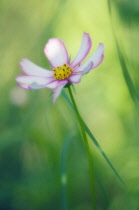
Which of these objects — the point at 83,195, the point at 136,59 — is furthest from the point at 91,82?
the point at 83,195

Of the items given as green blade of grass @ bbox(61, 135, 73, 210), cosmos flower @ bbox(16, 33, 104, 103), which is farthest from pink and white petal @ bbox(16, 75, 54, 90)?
green blade of grass @ bbox(61, 135, 73, 210)

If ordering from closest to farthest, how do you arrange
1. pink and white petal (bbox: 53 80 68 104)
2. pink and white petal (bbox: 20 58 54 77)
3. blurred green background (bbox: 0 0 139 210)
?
pink and white petal (bbox: 53 80 68 104) → pink and white petal (bbox: 20 58 54 77) → blurred green background (bbox: 0 0 139 210)

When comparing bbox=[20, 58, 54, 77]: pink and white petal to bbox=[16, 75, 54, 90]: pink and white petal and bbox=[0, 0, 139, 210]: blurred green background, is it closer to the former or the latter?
bbox=[16, 75, 54, 90]: pink and white petal

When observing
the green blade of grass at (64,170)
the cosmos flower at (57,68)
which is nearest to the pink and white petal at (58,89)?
the cosmos flower at (57,68)

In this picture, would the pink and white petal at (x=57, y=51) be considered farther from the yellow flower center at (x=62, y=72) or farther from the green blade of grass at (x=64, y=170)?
the green blade of grass at (x=64, y=170)

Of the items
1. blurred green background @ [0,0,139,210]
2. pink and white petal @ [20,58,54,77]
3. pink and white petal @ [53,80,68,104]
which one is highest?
pink and white petal @ [20,58,54,77]

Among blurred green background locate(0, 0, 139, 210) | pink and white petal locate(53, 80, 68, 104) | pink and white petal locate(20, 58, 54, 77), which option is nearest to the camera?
pink and white petal locate(53, 80, 68, 104)

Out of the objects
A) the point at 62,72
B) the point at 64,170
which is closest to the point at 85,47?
the point at 62,72
